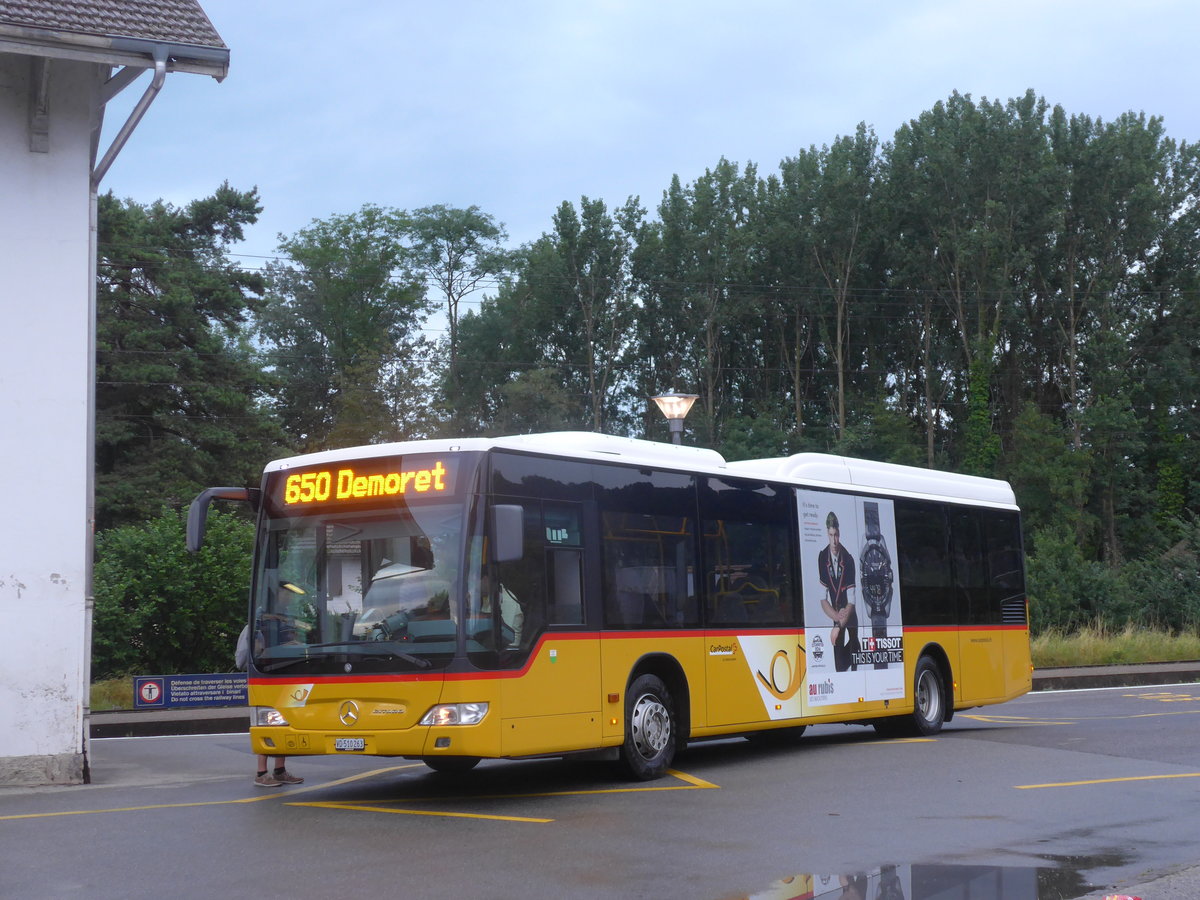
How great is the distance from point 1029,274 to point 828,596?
52877 millimetres

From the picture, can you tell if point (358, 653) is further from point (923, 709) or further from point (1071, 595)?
point (1071, 595)

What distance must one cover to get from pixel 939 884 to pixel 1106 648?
25.0 metres

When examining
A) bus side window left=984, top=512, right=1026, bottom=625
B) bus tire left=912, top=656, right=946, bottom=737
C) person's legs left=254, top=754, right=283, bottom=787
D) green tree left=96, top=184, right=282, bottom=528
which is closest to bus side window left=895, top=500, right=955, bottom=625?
bus tire left=912, top=656, right=946, bottom=737

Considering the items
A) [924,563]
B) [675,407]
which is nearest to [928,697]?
[924,563]

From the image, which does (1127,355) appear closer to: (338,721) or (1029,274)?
(1029,274)

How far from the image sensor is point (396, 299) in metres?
68.6

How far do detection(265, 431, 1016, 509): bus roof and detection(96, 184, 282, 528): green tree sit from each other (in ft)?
99.1

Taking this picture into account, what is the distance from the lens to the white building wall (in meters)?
12.6

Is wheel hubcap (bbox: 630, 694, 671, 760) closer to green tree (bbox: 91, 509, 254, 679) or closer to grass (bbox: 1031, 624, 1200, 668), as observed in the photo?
green tree (bbox: 91, 509, 254, 679)

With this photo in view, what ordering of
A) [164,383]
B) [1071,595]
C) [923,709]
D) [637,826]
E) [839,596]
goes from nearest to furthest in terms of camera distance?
1. [637,826]
2. [839,596]
3. [923,709]
4. [1071,595]
5. [164,383]

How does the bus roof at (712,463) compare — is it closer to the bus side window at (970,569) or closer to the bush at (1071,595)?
the bus side window at (970,569)

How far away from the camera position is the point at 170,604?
23.2 m

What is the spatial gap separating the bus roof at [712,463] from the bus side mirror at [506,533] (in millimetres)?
624

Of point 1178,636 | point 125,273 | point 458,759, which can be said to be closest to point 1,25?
point 458,759
